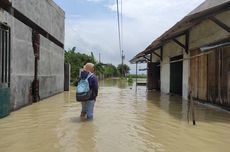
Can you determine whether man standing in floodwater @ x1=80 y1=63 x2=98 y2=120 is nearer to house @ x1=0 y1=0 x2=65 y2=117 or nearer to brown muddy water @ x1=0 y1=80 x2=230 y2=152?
brown muddy water @ x1=0 y1=80 x2=230 y2=152

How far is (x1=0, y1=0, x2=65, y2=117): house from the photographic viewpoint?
12.7 m

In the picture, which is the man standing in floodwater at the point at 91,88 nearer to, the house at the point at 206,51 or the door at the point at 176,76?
the house at the point at 206,51

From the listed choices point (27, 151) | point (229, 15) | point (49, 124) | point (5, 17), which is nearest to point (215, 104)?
point (229, 15)

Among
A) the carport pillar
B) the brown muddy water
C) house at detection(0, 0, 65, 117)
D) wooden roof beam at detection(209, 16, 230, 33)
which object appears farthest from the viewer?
the carport pillar

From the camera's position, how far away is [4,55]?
41.4 ft

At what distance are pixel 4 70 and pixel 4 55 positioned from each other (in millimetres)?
482

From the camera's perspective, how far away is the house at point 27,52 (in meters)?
12.7

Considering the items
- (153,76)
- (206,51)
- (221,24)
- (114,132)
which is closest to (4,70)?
(114,132)

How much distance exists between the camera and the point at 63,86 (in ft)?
94.2

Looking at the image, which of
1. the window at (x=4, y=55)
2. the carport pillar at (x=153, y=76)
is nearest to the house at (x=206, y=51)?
the window at (x=4, y=55)

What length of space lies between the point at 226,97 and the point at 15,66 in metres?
7.54

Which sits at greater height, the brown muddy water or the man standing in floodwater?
the man standing in floodwater

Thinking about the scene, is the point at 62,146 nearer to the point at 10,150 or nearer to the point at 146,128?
the point at 10,150

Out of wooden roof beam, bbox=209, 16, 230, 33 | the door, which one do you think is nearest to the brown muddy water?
wooden roof beam, bbox=209, 16, 230, 33
